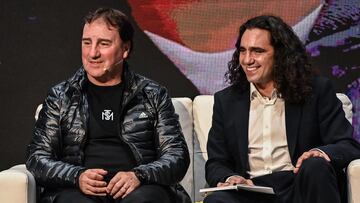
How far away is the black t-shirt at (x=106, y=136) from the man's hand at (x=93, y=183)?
14 cm

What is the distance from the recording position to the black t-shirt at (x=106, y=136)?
3.23 m

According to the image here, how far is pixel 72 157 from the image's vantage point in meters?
3.25

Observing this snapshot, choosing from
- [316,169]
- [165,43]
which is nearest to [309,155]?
[316,169]

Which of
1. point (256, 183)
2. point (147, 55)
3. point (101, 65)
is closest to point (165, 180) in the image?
point (256, 183)

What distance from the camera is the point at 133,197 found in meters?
2.95

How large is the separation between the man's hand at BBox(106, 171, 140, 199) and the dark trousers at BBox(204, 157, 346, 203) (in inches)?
12.9

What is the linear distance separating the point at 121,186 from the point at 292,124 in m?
0.84

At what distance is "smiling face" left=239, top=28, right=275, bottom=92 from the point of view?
327cm

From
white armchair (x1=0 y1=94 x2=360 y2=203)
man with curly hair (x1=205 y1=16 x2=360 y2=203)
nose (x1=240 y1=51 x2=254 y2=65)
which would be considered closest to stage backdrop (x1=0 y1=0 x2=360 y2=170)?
white armchair (x1=0 y1=94 x2=360 y2=203)

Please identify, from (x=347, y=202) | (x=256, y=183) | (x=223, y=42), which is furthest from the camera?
(x=223, y=42)

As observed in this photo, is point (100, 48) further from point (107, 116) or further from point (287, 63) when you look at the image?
point (287, 63)

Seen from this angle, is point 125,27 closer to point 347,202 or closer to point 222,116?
point 222,116

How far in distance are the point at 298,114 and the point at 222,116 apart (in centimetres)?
37

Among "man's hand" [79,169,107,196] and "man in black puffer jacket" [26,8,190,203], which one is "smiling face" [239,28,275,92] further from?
"man's hand" [79,169,107,196]
